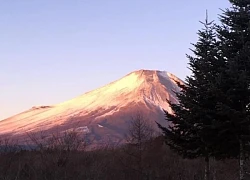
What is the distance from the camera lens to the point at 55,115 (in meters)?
81.6

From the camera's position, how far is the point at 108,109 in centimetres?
7694

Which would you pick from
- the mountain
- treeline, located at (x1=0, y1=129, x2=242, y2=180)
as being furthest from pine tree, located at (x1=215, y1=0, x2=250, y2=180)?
the mountain

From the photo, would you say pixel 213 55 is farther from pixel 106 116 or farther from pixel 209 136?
pixel 106 116

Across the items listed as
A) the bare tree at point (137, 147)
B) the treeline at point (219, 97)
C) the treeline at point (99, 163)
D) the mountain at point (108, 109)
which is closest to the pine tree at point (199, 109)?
the treeline at point (219, 97)

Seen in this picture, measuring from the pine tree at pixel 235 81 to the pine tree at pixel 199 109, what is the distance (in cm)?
46

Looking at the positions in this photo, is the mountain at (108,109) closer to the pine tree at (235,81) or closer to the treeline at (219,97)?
the treeline at (219,97)

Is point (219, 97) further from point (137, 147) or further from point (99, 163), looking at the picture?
point (137, 147)

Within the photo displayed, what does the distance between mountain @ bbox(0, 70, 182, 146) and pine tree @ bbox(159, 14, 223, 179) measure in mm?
44482

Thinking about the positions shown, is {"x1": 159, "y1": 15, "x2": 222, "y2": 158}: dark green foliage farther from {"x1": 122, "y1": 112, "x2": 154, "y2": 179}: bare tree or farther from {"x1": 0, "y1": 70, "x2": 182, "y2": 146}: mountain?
{"x1": 0, "y1": 70, "x2": 182, "y2": 146}: mountain

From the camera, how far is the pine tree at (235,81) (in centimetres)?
1469

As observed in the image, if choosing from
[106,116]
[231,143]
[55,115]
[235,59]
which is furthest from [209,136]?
[55,115]

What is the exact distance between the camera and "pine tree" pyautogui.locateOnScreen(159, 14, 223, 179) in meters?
16.3

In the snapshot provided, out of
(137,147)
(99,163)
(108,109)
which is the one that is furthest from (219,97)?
(108,109)

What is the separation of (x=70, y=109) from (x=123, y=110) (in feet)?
42.9
